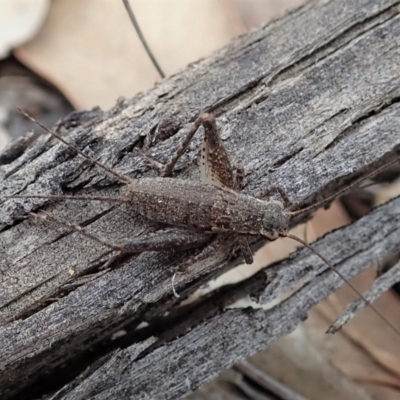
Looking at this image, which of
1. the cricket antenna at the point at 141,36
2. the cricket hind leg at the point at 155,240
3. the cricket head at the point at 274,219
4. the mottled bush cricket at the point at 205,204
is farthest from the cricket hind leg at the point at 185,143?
the cricket antenna at the point at 141,36

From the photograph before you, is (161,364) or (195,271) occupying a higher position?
(195,271)

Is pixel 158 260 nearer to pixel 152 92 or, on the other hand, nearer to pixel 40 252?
pixel 40 252

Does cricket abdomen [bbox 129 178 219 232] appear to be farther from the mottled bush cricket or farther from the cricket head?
the cricket head

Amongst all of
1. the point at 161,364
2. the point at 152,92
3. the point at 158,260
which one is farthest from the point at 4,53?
the point at 161,364

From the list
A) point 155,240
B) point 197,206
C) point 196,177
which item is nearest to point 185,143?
point 196,177

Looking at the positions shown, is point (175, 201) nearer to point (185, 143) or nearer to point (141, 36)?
point (185, 143)

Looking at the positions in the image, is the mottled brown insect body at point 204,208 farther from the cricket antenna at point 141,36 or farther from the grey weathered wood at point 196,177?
the cricket antenna at point 141,36
